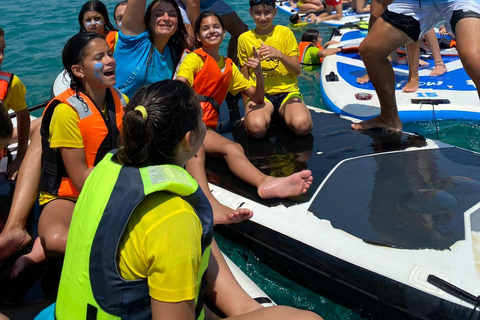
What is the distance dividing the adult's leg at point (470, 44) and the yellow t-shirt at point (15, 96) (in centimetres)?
274

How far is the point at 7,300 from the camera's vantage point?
2295 mm

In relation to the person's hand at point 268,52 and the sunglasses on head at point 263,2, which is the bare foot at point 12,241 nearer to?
the person's hand at point 268,52

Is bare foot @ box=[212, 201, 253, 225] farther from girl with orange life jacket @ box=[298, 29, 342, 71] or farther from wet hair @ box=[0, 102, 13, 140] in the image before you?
girl with orange life jacket @ box=[298, 29, 342, 71]

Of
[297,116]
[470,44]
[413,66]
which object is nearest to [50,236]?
[297,116]

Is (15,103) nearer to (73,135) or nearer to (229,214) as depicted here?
(73,135)

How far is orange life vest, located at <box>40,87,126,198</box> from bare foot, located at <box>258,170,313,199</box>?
2.99 feet

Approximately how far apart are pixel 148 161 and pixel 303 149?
2.15 m

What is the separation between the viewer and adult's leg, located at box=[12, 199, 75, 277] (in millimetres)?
2416

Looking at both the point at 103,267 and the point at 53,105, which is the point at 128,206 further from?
the point at 53,105

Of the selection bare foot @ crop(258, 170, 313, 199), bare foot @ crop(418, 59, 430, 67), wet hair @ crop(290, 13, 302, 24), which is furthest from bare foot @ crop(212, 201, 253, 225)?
wet hair @ crop(290, 13, 302, 24)

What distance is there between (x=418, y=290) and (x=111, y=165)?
148cm

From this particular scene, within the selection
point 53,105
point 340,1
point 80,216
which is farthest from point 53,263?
point 340,1

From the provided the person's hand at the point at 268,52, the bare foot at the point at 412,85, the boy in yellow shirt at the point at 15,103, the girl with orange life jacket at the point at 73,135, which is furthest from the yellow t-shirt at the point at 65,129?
the bare foot at the point at 412,85

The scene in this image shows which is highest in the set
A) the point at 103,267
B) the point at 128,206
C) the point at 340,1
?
the point at 128,206
